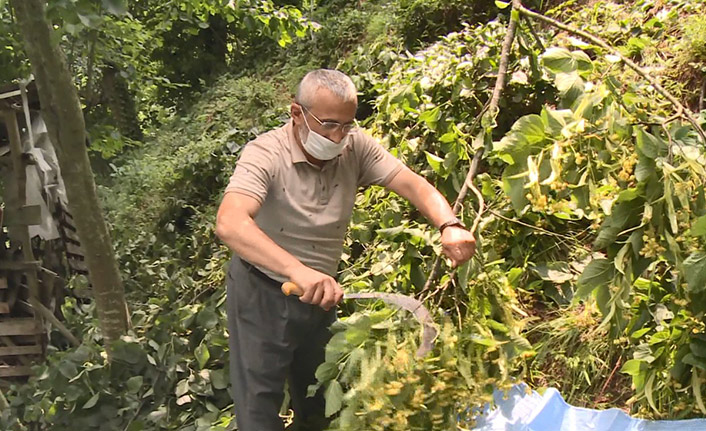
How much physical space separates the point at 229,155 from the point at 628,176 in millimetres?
3786

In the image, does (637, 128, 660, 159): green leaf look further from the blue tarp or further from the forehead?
the blue tarp

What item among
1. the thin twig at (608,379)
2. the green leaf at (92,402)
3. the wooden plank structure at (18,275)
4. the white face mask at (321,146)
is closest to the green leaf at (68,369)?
the green leaf at (92,402)

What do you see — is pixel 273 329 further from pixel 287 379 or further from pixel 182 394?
pixel 182 394

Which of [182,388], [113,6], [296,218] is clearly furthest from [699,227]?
[182,388]

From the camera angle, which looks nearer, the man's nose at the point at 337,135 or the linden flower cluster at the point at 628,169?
the linden flower cluster at the point at 628,169

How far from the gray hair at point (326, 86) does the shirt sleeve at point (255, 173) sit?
0.52 feet

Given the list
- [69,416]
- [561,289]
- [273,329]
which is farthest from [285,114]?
[273,329]

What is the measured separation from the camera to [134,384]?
9.37ft

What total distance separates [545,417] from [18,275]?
3.67 metres

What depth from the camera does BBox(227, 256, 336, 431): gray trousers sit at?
1.69m

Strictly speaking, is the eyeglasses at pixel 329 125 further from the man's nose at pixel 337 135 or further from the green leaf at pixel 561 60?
the green leaf at pixel 561 60

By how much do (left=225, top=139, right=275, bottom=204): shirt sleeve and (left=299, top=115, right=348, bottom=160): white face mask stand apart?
0.09 meters

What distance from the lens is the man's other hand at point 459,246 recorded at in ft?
4.77

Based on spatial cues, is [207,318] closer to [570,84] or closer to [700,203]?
[570,84]
